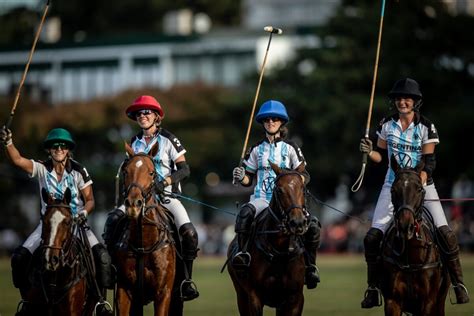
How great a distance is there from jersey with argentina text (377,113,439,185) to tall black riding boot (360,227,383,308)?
64cm

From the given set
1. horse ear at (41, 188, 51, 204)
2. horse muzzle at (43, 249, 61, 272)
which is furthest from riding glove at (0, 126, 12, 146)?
horse muzzle at (43, 249, 61, 272)

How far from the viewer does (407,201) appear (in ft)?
45.8

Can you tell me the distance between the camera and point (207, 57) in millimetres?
70750

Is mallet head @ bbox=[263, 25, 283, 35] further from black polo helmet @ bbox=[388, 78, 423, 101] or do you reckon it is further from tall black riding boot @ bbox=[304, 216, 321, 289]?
tall black riding boot @ bbox=[304, 216, 321, 289]

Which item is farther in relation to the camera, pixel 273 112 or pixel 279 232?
pixel 273 112

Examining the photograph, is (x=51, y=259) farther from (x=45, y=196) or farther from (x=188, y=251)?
(x=188, y=251)

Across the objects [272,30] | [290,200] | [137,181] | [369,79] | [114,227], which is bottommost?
[114,227]

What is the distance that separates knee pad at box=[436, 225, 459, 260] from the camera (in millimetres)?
14742

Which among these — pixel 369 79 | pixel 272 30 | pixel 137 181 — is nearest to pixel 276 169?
pixel 137 181

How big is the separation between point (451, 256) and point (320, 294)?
36.5 ft

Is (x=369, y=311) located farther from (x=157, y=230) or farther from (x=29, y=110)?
(x=29, y=110)

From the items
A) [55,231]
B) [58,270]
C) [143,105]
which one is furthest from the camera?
[143,105]

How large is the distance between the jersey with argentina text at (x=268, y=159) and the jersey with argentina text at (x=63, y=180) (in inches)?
81.2

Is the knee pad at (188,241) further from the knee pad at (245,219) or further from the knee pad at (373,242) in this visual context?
the knee pad at (373,242)
